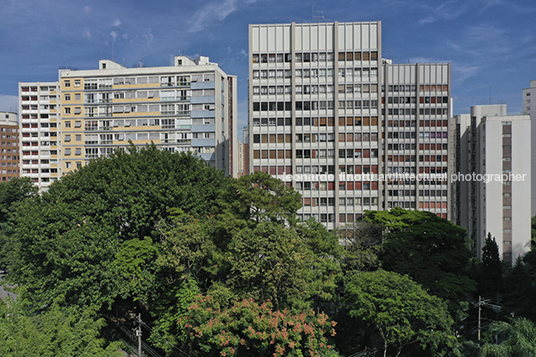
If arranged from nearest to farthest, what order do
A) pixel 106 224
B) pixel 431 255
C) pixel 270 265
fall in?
pixel 270 265 < pixel 106 224 < pixel 431 255

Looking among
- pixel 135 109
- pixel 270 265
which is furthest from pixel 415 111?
pixel 270 265

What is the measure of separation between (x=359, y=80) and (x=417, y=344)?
125ft

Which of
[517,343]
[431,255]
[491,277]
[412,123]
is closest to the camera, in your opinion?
[517,343]

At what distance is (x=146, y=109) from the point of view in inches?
2785

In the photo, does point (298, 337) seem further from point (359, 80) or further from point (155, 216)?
point (359, 80)

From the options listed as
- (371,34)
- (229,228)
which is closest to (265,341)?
(229,228)

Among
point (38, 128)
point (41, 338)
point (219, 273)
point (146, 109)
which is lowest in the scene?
point (219, 273)

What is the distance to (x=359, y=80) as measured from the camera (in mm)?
54781

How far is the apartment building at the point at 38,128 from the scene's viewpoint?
89688 mm

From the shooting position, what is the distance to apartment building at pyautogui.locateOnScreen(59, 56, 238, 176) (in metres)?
69.4

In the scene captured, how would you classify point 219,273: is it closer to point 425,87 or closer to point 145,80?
point 145,80

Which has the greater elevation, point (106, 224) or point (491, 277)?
point (106, 224)

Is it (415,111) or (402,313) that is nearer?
(402,313)

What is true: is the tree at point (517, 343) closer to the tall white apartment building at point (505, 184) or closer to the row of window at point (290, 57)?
the tall white apartment building at point (505, 184)
